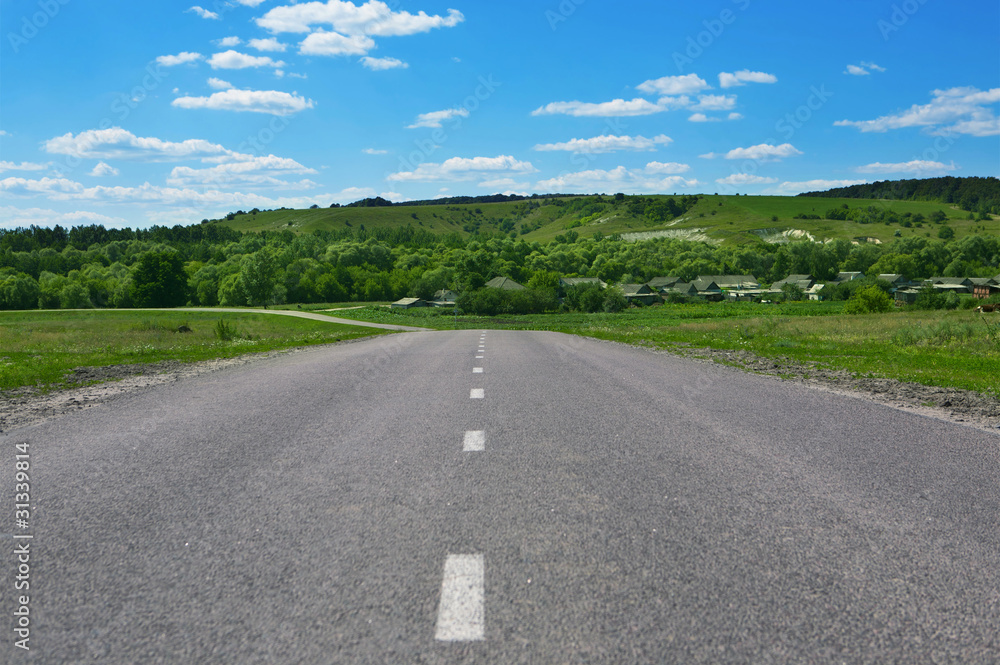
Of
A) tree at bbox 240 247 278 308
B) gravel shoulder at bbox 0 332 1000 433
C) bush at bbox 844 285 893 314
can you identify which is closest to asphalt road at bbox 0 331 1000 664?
gravel shoulder at bbox 0 332 1000 433

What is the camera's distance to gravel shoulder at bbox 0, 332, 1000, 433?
957 cm

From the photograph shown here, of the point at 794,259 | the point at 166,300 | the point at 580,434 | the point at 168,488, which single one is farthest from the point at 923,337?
the point at 794,259

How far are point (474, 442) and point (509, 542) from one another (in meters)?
2.99

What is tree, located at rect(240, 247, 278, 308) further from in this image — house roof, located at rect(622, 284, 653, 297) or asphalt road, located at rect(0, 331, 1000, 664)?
asphalt road, located at rect(0, 331, 1000, 664)

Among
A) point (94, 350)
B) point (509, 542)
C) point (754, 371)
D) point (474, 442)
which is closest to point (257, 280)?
point (94, 350)

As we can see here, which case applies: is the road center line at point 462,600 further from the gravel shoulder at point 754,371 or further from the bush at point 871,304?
the bush at point 871,304

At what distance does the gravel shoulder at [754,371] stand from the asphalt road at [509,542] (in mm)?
1465

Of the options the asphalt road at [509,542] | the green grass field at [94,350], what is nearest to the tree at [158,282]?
the green grass field at [94,350]

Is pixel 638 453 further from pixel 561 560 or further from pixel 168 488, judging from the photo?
pixel 168 488

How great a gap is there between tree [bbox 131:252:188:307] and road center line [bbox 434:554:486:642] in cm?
12293

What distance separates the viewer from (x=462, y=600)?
11.4 feet

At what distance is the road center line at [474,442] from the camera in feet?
22.6

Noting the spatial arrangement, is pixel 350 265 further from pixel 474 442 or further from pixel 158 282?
pixel 474 442

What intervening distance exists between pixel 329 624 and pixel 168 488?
3075mm
